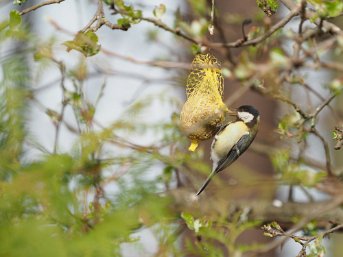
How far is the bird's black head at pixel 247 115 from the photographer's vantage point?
1893 mm

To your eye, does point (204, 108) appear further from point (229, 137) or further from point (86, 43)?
point (86, 43)

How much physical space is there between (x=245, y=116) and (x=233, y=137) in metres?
0.07

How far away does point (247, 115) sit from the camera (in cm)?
191

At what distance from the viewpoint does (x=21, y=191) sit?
4.25 ft

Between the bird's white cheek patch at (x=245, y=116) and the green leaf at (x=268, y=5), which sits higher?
the green leaf at (x=268, y=5)

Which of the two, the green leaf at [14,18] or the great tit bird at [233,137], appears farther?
the great tit bird at [233,137]

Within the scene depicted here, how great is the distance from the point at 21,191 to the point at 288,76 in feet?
2.44

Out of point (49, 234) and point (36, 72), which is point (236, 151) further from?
point (49, 234)

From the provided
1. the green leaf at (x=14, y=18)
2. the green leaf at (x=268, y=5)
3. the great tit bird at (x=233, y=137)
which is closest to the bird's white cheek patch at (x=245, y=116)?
the great tit bird at (x=233, y=137)

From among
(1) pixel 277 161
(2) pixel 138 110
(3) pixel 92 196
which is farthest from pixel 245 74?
(1) pixel 277 161

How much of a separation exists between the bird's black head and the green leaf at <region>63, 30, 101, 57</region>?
40 centimetres

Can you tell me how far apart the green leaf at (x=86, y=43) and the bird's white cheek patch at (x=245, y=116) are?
0.40 metres

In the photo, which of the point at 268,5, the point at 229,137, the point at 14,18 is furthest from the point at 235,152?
the point at 14,18

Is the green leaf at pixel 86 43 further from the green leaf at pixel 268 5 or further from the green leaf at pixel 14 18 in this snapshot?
the green leaf at pixel 268 5
